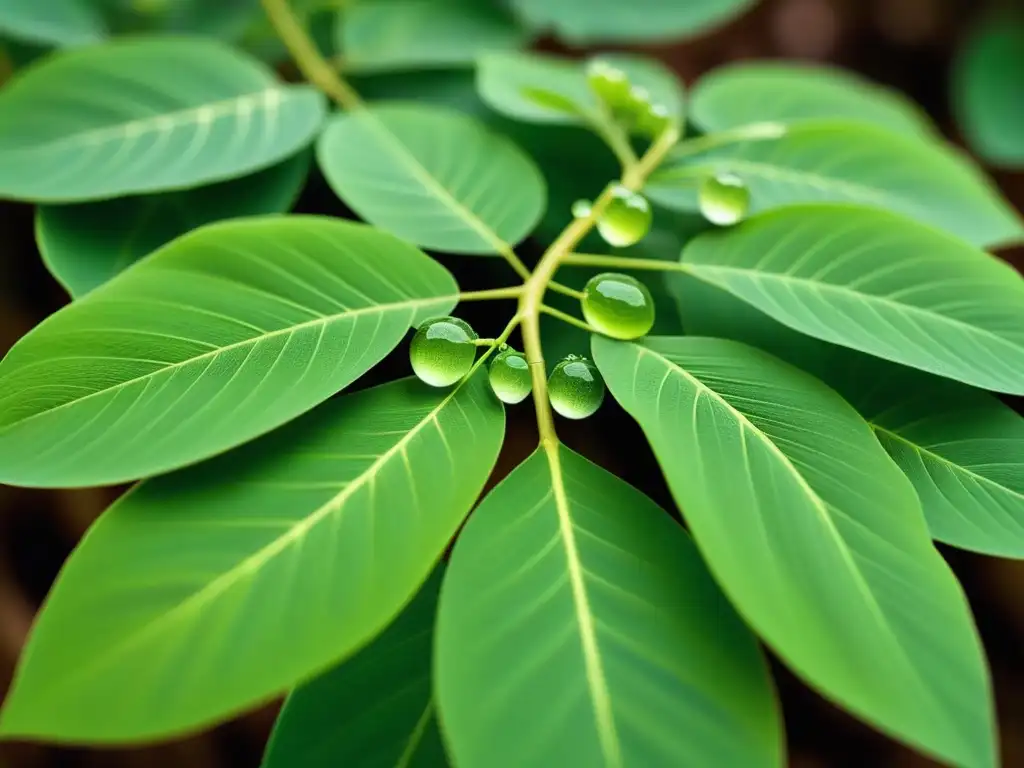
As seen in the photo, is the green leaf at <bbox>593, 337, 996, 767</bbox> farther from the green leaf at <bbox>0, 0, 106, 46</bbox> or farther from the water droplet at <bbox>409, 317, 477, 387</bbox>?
the green leaf at <bbox>0, 0, 106, 46</bbox>

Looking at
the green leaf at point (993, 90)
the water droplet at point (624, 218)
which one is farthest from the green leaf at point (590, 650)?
the green leaf at point (993, 90)

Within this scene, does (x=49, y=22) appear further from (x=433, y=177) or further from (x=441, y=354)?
(x=441, y=354)

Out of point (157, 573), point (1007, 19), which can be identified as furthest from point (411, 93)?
point (1007, 19)

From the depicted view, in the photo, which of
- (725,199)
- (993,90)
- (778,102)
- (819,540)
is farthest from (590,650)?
(993,90)

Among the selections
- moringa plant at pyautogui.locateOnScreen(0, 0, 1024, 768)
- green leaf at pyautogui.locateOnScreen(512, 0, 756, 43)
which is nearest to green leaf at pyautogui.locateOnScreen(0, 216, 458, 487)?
moringa plant at pyautogui.locateOnScreen(0, 0, 1024, 768)

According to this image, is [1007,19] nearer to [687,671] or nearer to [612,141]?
[612,141]
